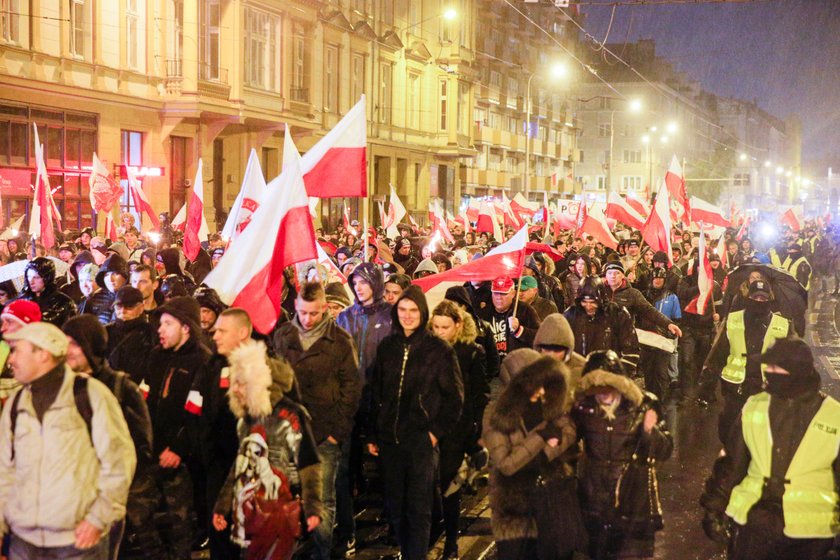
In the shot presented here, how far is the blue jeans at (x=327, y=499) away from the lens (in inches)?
262

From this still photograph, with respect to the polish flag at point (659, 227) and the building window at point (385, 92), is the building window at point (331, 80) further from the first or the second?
the polish flag at point (659, 227)

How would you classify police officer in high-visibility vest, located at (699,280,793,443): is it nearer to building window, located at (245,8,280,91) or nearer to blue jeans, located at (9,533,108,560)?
blue jeans, located at (9,533,108,560)

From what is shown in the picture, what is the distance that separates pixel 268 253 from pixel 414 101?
4160cm

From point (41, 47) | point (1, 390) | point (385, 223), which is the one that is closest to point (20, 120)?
point (41, 47)

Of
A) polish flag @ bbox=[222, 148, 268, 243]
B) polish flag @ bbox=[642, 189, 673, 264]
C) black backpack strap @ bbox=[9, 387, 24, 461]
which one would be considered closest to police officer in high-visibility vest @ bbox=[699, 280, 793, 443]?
polish flag @ bbox=[222, 148, 268, 243]

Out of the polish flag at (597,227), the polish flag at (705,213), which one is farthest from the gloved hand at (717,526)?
the polish flag at (705,213)

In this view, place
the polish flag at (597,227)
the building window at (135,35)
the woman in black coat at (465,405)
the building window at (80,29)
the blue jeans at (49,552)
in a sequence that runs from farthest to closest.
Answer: the building window at (135,35), the building window at (80,29), the polish flag at (597,227), the woman in black coat at (465,405), the blue jeans at (49,552)

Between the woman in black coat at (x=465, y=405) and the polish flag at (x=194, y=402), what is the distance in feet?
5.94

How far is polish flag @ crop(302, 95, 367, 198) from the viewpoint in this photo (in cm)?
906

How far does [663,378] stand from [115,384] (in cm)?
844

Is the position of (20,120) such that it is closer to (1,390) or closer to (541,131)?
(1,390)

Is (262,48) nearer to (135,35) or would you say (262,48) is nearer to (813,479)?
(135,35)

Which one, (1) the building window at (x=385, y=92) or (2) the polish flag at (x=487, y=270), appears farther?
(1) the building window at (x=385, y=92)

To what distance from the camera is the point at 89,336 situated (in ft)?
18.1
